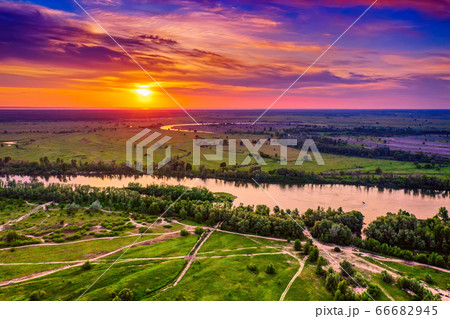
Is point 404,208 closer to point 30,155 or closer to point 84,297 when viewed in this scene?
point 84,297

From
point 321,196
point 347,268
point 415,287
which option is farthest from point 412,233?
point 321,196

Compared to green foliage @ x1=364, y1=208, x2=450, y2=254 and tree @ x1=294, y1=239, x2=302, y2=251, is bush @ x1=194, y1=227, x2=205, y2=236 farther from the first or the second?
green foliage @ x1=364, y1=208, x2=450, y2=254

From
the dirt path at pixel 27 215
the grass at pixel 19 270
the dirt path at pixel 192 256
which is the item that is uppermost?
the dirt path at pixel 27 215

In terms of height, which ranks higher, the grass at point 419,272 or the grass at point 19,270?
the grass at point 19,270

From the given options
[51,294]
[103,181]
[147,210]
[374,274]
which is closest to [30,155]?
[103,181]

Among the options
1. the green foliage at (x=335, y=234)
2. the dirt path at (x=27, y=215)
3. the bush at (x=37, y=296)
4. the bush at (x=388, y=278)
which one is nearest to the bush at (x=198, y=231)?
the green foliage at (x=335, y=234)

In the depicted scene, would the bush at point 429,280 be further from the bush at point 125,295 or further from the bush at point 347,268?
the bush at point 125,295
